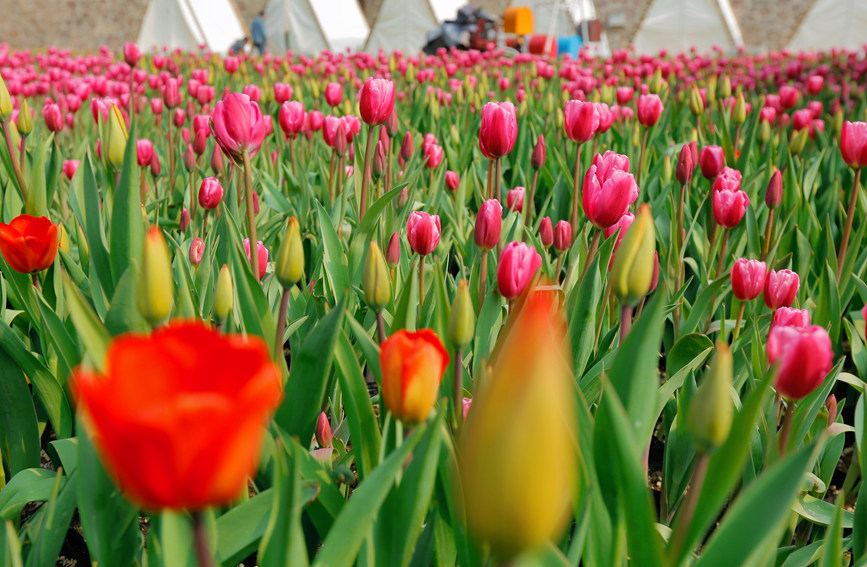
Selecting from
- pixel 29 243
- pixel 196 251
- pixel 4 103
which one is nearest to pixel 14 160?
pixel 4 103

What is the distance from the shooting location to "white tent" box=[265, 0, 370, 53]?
1406 centimetres

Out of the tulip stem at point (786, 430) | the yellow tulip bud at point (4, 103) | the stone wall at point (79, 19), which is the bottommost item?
the tulip stem at point (786, 430)

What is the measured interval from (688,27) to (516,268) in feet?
52.8

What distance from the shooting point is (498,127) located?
126 centimetres

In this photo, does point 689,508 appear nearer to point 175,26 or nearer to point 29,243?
point 29,243

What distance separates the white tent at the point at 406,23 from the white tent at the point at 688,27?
15.7ft

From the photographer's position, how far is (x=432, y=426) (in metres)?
0.55

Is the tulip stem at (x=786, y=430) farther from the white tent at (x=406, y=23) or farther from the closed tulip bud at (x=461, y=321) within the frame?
the white tent at (x=406, y=23)

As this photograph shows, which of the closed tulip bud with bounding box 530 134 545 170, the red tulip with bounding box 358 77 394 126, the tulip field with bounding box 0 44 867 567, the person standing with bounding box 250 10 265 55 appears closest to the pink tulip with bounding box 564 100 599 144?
the tulip field with bounding box 0 44 867 567

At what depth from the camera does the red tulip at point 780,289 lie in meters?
1.00

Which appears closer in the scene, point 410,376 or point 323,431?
point 410,376

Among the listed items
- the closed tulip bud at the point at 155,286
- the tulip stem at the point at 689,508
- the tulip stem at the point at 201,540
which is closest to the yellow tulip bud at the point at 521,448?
the tulip stem at the point at 201,540

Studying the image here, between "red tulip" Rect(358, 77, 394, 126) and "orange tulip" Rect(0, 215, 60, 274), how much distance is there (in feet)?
2.13

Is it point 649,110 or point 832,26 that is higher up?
point 649,110
